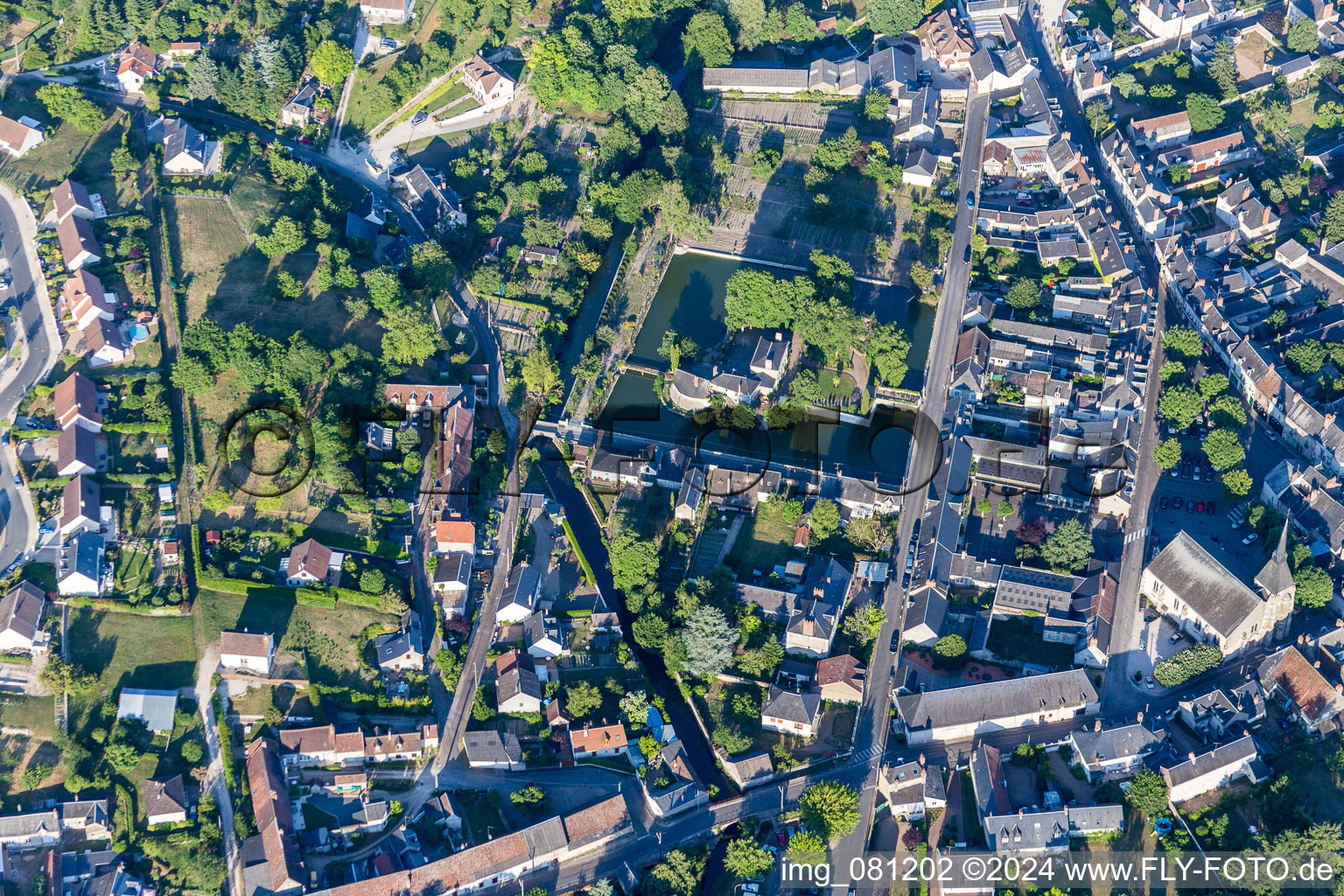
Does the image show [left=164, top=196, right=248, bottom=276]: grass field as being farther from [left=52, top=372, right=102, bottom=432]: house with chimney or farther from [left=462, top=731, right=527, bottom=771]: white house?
[left=462, top=731, right=527, bottom=771]: white house

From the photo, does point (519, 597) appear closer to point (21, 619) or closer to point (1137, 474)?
point (21, 619)

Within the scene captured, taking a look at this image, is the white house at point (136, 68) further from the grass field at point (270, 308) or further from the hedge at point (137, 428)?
the hedge at point (137, 428)

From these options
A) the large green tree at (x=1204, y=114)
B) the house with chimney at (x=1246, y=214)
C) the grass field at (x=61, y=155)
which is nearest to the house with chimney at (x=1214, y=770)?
the house with chimney at (x=1246, y=214)

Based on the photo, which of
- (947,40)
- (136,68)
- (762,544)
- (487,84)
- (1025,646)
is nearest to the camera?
(1025,646)

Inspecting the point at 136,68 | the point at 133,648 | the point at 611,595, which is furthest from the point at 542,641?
the point at 136,68

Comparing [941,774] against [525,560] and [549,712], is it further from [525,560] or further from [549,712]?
[525,560]

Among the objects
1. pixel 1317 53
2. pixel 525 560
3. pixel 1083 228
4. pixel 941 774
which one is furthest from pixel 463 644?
pixel 1317 53
